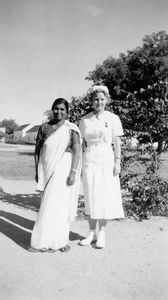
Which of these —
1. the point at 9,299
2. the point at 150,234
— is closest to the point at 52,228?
the point at 9,299

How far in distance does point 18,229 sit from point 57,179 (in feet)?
5.06

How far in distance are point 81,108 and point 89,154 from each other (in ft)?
6.40

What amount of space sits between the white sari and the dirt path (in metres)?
0.21

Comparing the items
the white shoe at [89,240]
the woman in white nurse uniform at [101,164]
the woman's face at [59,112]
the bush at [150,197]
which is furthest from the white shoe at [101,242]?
the bush at [150,197]

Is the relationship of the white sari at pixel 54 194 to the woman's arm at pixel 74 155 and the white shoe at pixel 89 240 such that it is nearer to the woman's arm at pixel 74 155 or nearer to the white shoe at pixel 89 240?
the woman's arm at pixel 74 155

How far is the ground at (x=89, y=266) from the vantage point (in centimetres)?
303

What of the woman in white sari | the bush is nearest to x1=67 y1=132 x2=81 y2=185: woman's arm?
the woman in white sari

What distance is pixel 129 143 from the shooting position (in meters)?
6.22

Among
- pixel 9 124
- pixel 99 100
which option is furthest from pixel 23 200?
pixel 9 124

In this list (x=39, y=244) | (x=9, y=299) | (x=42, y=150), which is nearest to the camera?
(x=9, y=299)

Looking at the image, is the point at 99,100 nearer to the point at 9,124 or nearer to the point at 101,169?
the point at 101,169

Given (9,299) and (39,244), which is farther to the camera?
(39,244)

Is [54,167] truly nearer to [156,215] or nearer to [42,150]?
[42,150]

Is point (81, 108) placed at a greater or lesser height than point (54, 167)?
greater
